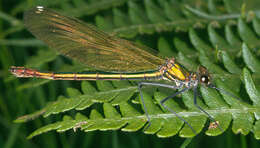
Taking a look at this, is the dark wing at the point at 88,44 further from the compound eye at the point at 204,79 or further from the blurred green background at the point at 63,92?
the compound eye at the point at 204,79

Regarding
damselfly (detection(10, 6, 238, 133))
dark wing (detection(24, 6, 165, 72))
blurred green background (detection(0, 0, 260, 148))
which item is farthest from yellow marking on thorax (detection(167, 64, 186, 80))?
blurred green background (detection(0, 0, 260, 148))

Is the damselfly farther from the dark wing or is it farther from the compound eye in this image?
the compound eye

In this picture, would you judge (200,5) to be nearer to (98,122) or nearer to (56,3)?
(56,3)

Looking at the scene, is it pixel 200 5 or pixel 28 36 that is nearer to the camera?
pixel 200 5

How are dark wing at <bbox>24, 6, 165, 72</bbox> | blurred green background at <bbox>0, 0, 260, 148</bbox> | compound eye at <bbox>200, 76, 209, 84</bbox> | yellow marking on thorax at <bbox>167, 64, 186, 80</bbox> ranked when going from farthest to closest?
blurred green background at <bbox>0, 0, 260, 148</bbox>
dark wing at <bbox>24, 6, 165, 72</bbox>
yellow marking on thorax at <bbox>167, 64, 186, 80</bbox>
compound eye at <bbox>200, 76, 209, 84</bbox>

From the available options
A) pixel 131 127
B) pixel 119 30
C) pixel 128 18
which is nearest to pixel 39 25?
pixel 119 30

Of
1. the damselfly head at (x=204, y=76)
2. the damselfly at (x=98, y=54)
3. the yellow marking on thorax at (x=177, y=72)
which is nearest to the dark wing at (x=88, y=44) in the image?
the damselfly at (x=98, y=54)

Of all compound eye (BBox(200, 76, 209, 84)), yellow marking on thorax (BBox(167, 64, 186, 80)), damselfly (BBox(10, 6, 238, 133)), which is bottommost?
compound eye (BBox(200, 76, 209, 84))
